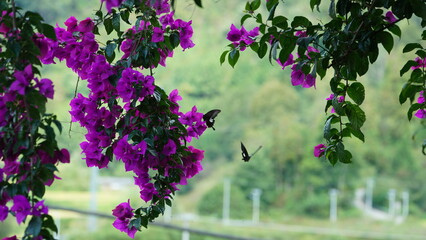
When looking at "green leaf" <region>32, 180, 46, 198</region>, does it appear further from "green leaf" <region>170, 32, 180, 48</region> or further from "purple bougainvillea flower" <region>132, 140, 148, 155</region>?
"green leaf" <region>170, 32, 180, 48</region>

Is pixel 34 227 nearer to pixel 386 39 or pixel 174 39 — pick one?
pixel 174 39

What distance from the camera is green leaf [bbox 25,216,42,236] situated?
59 cm

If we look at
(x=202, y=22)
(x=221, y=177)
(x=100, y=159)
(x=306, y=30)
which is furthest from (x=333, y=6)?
(x=202, y=22)

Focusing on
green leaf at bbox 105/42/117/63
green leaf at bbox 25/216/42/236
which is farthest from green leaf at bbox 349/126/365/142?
green leaf at bbox 25/216/42/236

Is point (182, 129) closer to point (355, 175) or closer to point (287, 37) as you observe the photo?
point (287, 37)

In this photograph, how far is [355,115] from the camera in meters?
0.87

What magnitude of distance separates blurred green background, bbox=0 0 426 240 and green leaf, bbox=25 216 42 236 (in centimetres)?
967

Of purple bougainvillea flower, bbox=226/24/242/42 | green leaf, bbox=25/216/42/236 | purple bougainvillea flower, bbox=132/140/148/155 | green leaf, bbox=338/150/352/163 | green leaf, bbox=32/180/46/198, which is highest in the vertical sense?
purple bougainvillea flower, bbox=226/24/242/42

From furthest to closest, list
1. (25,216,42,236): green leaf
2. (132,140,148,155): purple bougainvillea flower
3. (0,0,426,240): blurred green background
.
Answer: (0,0,426,240): blurred green background < (132,140,148,155): purple bougainvillea flower < (25,216,42,236): green leaf

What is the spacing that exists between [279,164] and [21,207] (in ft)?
34.2

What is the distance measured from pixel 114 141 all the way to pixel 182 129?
10 centimetres

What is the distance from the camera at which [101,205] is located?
1077 centimetres

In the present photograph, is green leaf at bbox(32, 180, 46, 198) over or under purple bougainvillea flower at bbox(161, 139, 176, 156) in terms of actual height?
under

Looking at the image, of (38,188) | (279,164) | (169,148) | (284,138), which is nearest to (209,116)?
(169,148)
